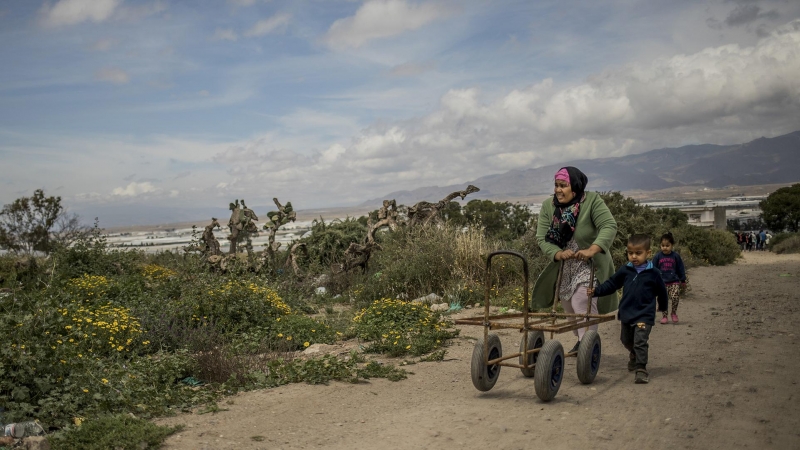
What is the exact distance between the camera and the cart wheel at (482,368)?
6.01 meters

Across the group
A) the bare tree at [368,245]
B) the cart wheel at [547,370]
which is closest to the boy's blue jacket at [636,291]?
the cart wheel at [547,370]

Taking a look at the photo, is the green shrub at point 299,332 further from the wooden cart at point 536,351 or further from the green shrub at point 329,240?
the green shrub at point 329,240

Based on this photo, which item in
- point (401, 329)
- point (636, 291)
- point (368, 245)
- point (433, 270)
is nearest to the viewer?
point (636, 291)

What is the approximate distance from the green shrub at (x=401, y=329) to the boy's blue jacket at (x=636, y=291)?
104 inches

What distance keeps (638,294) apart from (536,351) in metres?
1.16

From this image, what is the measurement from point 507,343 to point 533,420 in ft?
12.6

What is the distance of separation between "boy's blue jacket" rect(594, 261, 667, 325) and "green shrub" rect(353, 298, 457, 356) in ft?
8.66

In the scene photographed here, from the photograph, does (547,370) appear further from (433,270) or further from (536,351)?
(433,270)

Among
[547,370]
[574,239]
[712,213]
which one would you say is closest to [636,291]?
[574,239]

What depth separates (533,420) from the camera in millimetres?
5320

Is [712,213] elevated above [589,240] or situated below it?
above

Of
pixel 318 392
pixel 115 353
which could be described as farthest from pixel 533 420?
pixel 115 353

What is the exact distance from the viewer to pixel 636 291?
6.56 metres

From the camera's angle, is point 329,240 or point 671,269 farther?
point 329,240
